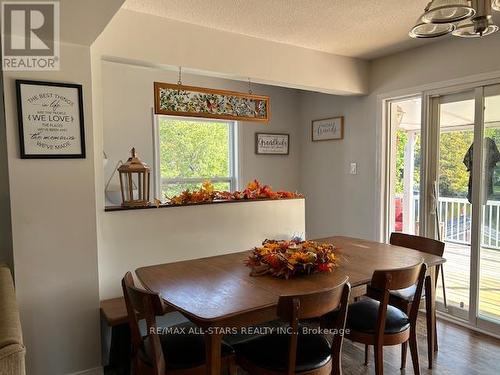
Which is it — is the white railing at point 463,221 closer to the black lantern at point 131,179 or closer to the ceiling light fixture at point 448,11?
the ceiling light fixture at point 448,11

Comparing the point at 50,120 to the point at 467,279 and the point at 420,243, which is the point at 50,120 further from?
the point at 467,279

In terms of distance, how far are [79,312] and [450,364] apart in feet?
8.07

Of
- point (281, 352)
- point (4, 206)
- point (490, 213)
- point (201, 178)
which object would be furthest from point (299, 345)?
point (201, 178)

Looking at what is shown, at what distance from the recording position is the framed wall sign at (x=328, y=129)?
4137 millimetres

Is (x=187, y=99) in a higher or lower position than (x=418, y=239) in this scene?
higher

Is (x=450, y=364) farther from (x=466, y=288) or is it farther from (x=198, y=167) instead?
(x=198, y=167)

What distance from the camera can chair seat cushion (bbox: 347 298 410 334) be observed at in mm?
2047

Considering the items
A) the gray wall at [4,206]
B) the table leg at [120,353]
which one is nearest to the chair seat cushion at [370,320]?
the table leg at [120,353]

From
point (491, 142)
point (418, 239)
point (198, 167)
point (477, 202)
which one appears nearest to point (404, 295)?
point (418, 239)

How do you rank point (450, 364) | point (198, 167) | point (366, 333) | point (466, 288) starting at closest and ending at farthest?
point (366, 333)
point (450, 364)
point (466, 288)
point (198, 167)

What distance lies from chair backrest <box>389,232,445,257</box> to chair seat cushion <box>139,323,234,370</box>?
1.66 m

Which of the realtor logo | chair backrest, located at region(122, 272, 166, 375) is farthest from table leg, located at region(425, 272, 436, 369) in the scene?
the realtor logo

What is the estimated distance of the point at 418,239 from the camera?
2770 mm

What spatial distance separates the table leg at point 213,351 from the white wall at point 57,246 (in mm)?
1165
